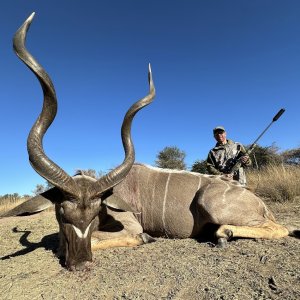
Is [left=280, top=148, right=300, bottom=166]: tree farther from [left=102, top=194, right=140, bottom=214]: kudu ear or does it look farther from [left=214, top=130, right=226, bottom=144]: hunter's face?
[left=102, top=194, right=140, bottom=214]: kudu ear

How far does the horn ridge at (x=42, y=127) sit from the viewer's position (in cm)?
382

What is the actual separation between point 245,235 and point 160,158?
1734 cm

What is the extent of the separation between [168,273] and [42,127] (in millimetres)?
1997

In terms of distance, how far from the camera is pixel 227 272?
3.01 metres

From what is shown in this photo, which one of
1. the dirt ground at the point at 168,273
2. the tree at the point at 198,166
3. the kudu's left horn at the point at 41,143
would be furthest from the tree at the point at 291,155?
the kudu's left horn at the point at 41,143

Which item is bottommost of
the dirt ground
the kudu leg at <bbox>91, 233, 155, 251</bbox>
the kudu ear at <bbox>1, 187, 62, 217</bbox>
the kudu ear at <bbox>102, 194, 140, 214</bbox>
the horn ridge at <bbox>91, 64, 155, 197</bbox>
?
the dirt ground

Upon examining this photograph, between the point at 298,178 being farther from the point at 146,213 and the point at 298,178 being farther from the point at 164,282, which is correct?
the point at 164,282

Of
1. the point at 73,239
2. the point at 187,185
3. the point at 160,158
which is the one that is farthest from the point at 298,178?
the point at 160,158

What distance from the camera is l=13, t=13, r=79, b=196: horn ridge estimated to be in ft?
12.5

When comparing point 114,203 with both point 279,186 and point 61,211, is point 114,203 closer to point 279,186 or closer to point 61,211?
point 61,211

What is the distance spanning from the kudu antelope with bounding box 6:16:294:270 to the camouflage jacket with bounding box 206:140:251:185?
1.69 metres

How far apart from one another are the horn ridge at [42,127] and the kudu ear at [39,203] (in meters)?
0.23

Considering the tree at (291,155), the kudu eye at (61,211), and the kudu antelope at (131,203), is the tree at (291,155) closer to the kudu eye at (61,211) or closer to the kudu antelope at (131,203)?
the kudu antelope at (131,203)

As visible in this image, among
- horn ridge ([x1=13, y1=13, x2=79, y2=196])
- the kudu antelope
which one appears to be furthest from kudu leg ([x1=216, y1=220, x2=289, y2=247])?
horn ridge ([x1=13, y1=13, x2=79, y2=196])
